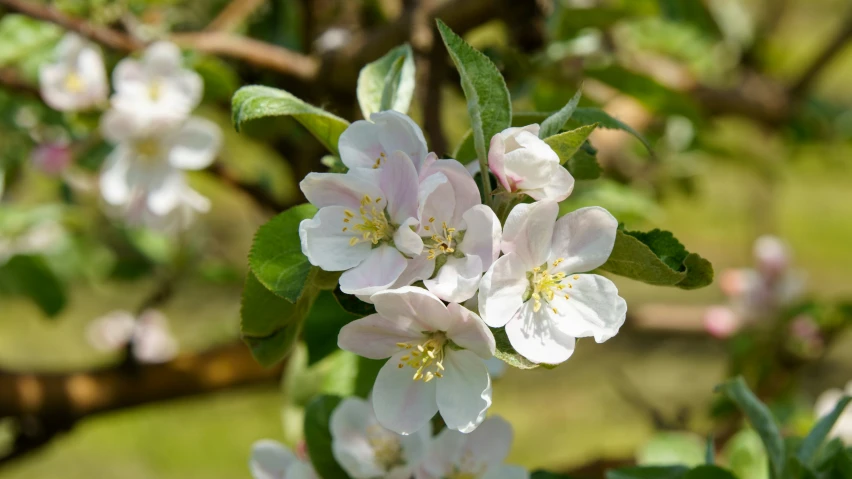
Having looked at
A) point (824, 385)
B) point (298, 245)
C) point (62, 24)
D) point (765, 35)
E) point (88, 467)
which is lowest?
point (88, 467)

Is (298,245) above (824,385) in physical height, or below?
above

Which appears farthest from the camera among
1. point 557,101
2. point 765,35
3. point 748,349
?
point 765,35

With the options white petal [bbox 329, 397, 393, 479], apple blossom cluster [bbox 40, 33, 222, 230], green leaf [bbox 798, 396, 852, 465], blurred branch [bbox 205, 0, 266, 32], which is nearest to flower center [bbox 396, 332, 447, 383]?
white petal [bbox 329, 397, 393, 479]

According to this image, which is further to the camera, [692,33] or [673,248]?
[692,33]

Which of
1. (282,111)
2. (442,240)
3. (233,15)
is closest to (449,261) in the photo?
(442,240)

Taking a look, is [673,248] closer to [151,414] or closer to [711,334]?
[711,334]

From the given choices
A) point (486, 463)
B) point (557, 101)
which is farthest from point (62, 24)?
point (486, 463)

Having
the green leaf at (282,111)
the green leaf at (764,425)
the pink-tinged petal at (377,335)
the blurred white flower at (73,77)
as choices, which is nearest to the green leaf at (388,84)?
the green leaf at (282,111)
